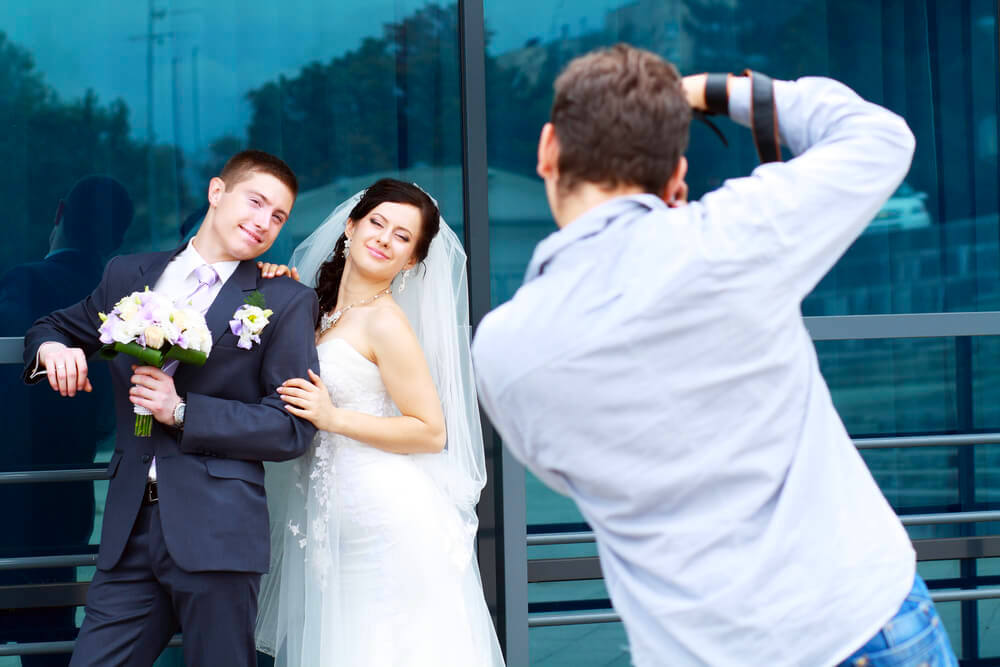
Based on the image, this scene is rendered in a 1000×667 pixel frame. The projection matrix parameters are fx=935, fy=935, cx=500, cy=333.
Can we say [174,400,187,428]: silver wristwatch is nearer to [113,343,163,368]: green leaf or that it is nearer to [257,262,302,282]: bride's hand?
[113,343,163,368]: green leaf

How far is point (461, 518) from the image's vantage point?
9.02ft

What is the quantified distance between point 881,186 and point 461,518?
6.12 feet

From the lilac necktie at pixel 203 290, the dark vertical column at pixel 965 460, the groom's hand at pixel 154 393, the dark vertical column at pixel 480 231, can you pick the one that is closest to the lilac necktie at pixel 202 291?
the lilac necktie at pixel 203 290

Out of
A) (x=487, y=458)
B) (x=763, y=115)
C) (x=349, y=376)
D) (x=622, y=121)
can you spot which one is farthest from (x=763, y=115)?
(x=487, y=458)

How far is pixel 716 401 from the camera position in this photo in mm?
1089

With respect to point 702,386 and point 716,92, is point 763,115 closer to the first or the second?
point 716,92

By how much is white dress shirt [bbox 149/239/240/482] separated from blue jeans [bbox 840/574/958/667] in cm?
174

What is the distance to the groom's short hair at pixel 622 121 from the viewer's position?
1132mm

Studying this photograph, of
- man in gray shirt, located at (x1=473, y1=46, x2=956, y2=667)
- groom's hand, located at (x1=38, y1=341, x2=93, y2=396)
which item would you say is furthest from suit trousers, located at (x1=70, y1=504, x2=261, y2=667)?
man in gray shirt, located at (x1=473, y1=46, x2=956, y2=667)

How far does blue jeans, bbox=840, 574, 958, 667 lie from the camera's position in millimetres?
1132

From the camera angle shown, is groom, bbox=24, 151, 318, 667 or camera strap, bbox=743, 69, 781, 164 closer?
camera strap, bbox=743, 69, 781, 164

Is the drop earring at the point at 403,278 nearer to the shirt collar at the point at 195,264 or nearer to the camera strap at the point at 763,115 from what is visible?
the shirt collar at the point at 195,264

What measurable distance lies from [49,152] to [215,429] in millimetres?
1726

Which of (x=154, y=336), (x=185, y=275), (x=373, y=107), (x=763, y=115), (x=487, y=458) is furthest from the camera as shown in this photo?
(x=373, y=107)
